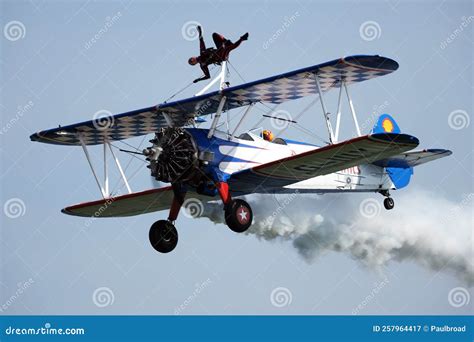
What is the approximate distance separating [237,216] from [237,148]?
1897 millimetres

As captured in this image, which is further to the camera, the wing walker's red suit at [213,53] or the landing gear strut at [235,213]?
the wing walker's red suit at [213,53]

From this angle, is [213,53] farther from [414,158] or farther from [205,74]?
[414,158]

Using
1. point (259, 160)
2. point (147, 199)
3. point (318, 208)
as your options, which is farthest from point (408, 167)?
point (147, 199)

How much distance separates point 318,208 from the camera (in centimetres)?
3077

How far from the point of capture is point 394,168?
2973 centimetres

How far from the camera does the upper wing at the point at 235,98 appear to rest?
23625 millimetres

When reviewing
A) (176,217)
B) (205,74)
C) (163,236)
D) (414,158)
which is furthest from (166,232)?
(414,158)

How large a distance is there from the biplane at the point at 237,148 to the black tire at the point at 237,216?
23 millimetres

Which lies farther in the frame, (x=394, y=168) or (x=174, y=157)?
(x=394, y=168)

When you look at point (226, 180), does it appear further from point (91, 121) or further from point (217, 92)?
point (91, 121)

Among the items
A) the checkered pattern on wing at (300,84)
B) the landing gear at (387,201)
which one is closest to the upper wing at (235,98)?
the checkered pattern on wing at (300,84)

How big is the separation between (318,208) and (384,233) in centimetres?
246

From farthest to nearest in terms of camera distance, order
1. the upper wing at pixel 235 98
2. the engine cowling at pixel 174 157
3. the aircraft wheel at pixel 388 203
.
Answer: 1. the aircraft wheel at pixel 388 203
2. the engine cowling at pixel 174 157
3. the upper wing at pixel 235 98

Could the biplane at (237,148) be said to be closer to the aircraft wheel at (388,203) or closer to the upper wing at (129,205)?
the upper wing at (129,205)
